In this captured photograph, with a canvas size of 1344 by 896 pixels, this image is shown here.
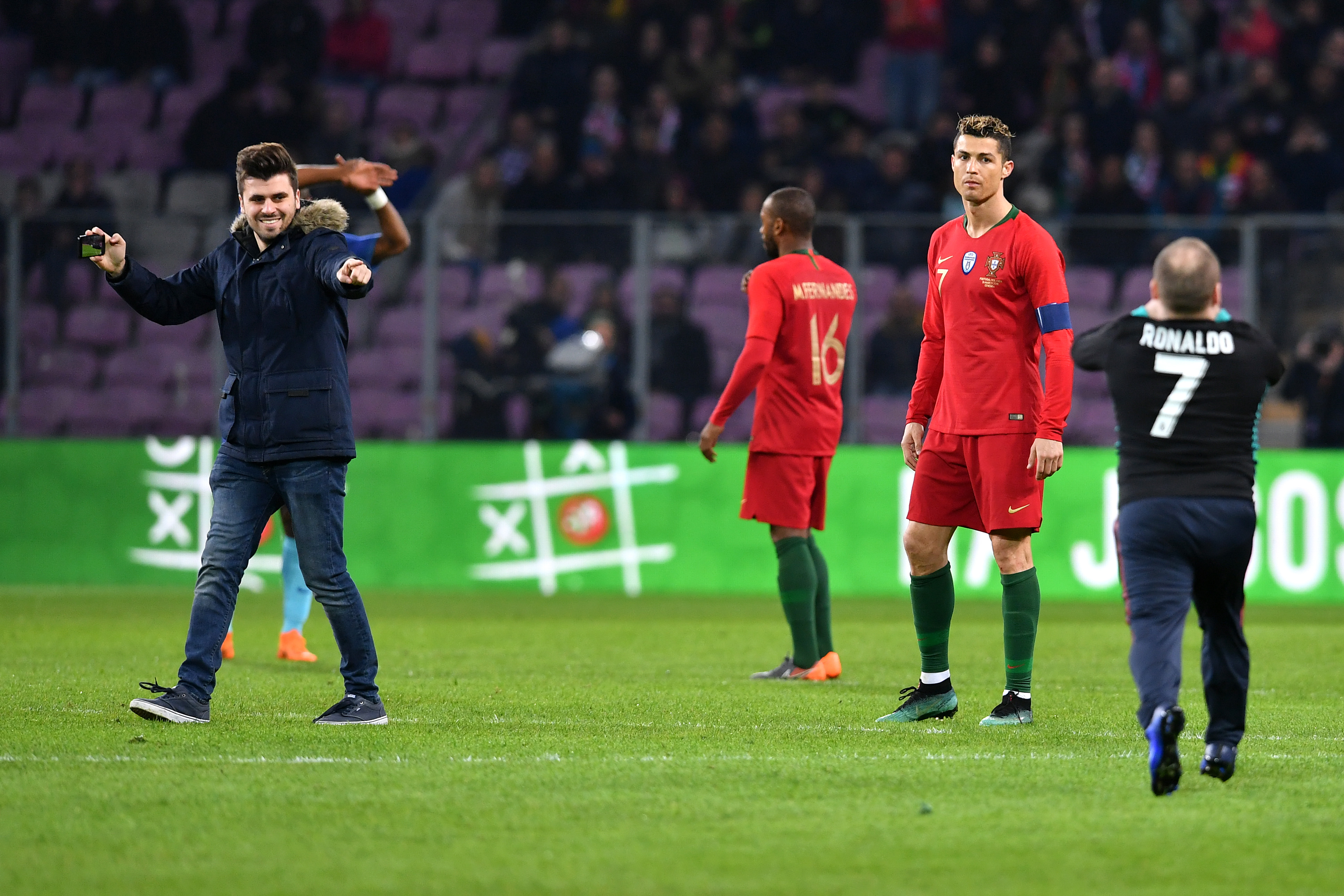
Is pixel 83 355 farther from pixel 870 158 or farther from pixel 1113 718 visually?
pixel 1113 718

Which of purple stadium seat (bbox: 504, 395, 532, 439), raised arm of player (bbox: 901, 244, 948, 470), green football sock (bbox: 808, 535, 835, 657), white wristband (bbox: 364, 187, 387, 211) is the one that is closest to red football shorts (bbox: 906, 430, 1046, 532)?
raised arm of player (bbox: 901, 244, 948, 470)

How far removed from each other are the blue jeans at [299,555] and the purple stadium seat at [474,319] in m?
8.38

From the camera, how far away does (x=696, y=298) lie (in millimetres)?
15016

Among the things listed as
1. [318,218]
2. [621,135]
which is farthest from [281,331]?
[621,135]

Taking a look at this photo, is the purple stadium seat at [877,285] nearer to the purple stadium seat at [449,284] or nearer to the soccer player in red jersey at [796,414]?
the purple stadium seat at [449,284]

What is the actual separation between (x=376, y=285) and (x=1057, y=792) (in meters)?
10.8

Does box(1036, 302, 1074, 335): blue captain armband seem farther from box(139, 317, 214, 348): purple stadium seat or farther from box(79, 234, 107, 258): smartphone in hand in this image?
box(139, 317, 214, 348): purple stadium seat

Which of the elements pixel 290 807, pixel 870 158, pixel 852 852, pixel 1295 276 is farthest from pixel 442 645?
pixel 870 158

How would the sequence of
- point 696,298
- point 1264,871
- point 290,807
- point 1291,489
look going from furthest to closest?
point 696,298 < point 1291,489 < point 290,807 < point 1264,871

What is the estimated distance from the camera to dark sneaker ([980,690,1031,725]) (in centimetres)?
673

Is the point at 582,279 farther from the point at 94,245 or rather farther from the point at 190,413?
the point at 94,245

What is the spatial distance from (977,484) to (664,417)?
835cm

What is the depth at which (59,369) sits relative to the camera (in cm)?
1487

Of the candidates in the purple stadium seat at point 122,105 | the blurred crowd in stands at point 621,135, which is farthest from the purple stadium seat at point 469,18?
the purple stadium seat at point 122,105
